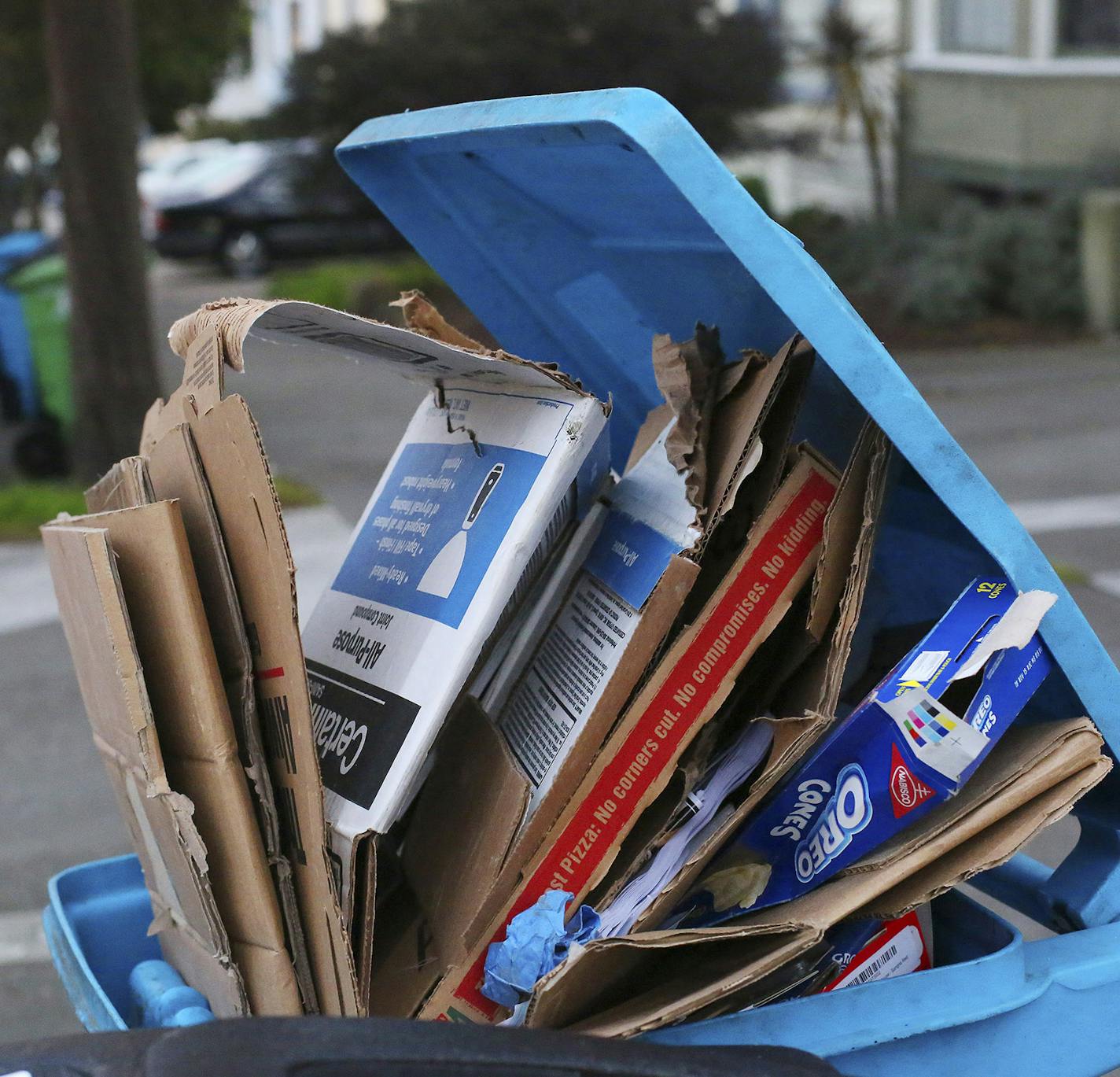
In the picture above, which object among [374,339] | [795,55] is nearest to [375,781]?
[374,339]

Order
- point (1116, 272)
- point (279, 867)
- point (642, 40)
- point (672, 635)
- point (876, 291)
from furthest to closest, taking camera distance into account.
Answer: point (642, 40)
point (876, 291)
point (1116, 272)
point (672, 635)
point (279, 867)

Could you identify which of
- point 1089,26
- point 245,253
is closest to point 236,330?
point 1089,26

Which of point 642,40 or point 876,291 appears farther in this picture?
point 642,40

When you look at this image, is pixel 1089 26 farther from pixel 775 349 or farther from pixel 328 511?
pixel 775 349

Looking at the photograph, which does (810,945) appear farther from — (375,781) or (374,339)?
(374,339)

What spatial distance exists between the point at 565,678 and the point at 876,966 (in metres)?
0.50

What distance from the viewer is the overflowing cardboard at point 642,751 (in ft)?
5.02

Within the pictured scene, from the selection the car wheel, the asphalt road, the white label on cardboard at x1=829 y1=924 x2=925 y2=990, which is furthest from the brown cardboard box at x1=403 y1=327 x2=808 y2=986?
the car wheel

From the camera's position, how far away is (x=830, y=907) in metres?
1.41

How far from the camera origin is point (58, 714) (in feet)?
15.4

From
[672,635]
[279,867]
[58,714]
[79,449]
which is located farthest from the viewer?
[79,449]

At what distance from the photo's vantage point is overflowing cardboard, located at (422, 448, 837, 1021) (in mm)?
1531

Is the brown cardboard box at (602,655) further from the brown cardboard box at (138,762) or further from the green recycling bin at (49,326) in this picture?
the green recycling bin at (49,326)

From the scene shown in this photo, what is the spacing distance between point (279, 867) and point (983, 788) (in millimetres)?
762
